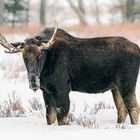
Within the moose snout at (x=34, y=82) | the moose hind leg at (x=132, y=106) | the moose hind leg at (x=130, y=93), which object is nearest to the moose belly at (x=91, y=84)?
the moose hind leg at (x=130, y=93)

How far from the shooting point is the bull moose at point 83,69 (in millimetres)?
8547

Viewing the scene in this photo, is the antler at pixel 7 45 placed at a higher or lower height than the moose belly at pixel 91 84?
higher

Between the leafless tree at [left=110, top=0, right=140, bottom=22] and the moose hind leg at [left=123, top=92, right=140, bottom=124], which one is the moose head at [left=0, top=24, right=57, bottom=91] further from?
the leafless tree at [left=110, top=0, right=140, bottom=22]

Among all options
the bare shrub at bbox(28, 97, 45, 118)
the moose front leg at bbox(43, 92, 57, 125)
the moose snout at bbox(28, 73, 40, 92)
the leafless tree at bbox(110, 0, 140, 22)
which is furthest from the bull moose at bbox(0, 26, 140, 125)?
the leafless tree at bbox(110, 0, 140, 22)

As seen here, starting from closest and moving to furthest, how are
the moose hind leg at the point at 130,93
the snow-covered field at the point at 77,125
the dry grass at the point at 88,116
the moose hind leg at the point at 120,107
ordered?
the snow-covered field at the point at 77,125, the dry grass at the point at 88,116, the moose hind leg at the point at 130,93, the moose hind leg at the point at 120,107

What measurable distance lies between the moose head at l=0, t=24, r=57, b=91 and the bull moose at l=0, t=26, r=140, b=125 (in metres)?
0.10

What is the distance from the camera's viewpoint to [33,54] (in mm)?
8156

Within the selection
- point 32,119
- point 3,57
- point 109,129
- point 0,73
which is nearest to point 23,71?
point 0,73

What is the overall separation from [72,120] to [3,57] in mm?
9815

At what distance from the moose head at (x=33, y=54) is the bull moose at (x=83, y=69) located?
0.10m

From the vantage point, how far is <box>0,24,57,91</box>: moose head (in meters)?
8.05

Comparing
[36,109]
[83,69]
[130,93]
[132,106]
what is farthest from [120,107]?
[36,109]

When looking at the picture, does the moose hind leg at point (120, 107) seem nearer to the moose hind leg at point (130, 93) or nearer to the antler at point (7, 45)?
the moose hind leg at point (130, 93)

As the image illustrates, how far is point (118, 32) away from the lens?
76.3 feet
